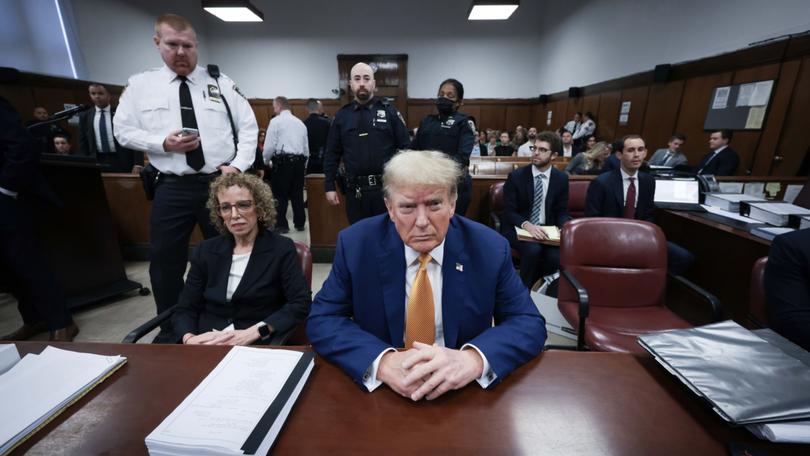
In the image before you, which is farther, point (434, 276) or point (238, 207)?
point (238, 207)

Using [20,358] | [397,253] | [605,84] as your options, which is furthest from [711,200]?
[605,84]

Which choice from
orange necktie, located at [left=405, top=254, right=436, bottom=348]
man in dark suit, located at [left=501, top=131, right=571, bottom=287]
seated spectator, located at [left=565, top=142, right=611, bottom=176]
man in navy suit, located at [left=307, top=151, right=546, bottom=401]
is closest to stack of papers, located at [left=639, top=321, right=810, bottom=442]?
man in navy suit, located at [left=307, top=151, right=546, bottom=401]

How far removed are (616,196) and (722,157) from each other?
9.77 feet

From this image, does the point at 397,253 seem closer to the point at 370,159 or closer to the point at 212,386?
the point at 212,386

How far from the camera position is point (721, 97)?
15.9 feet

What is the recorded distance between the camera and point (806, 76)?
383 cm

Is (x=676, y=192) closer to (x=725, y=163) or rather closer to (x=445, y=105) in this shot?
(x=445, y=105)

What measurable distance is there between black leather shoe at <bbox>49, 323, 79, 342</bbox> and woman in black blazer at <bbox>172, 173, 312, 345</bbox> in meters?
1.64

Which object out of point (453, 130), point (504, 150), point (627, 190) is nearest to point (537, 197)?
point (627, 190)

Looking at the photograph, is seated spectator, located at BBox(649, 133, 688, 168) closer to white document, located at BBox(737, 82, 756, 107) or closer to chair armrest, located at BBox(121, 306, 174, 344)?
white document, located at BBox(737, 82, 756, 107)

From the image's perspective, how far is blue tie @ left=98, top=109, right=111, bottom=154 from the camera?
13.9ft

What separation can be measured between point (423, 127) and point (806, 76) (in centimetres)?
426

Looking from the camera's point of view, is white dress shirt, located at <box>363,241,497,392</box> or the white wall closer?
white dress shirt, located at <box>363,241,497,392</box>

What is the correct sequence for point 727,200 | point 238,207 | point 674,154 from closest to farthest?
point 238,207, point 727,200, point 674,154
